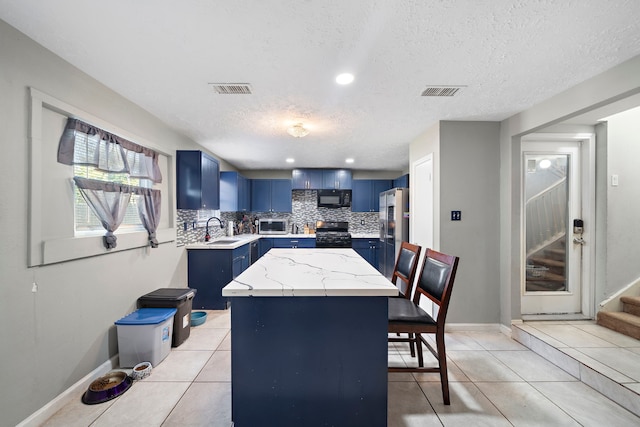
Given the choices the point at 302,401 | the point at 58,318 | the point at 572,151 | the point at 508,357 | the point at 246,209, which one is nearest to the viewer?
the point at 302,401

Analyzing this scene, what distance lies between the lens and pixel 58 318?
1.63 metres

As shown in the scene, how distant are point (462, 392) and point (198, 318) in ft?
8.92

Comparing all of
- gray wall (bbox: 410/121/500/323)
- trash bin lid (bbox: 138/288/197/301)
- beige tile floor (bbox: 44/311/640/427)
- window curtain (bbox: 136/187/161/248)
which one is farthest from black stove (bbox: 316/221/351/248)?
window curtain (bbox: 136/187/161/248)

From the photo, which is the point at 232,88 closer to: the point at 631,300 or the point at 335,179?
the point at 335,179

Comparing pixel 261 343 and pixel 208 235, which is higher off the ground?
pixel 208 235

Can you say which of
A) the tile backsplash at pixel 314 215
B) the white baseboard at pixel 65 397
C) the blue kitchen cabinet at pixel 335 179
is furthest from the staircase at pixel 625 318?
the white baseboard at pixel 65 397

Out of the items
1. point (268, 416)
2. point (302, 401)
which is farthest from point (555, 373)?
point (268, 416)

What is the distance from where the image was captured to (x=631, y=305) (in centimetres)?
246

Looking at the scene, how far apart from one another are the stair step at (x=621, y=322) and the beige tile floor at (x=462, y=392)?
0.34 feet

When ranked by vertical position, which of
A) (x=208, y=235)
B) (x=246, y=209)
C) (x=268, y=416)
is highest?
(x=246, y=209)

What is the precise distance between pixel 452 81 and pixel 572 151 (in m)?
1.99

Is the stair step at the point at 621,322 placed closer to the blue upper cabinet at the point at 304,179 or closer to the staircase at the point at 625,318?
the staircase at the point at 625,318

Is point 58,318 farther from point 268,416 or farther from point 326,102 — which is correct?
point 326,102

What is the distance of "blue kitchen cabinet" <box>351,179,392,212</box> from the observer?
5602 mm
